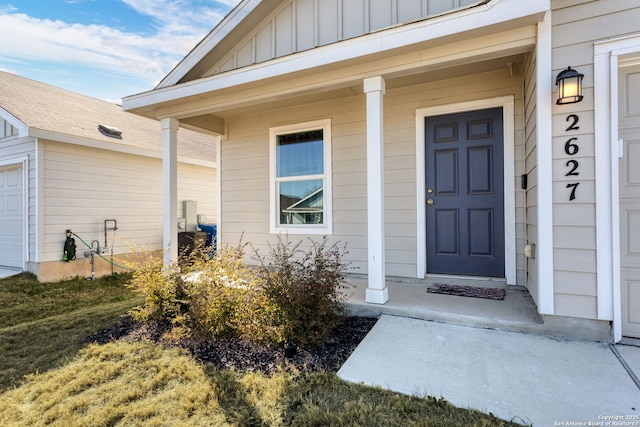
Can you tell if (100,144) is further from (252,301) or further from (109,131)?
(252,301)

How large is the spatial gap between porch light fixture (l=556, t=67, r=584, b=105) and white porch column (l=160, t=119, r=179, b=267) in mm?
4272

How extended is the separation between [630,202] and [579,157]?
49 centimetres

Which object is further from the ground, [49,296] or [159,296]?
[159,296]

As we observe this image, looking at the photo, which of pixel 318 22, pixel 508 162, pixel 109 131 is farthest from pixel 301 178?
pixel 109 131

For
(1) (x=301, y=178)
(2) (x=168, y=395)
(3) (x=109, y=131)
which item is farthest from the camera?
(3) (x=109, y=131)

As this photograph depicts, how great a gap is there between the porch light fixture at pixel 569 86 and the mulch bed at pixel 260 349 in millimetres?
2337

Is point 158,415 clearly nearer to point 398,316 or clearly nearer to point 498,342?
point 398,316

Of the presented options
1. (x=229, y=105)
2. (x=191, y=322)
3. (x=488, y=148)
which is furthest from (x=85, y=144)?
(x=488, y=148)

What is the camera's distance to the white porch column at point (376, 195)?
311cm

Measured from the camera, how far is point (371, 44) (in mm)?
2969

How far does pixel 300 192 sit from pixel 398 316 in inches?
94.7

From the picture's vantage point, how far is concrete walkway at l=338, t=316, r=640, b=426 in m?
1.73

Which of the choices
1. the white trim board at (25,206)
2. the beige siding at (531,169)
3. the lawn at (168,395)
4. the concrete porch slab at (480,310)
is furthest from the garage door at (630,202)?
the white trim board at (25,206)

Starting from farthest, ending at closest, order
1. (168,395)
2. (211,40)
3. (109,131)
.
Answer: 1. (109,131)
2. (211,40)
3. (168,395)
